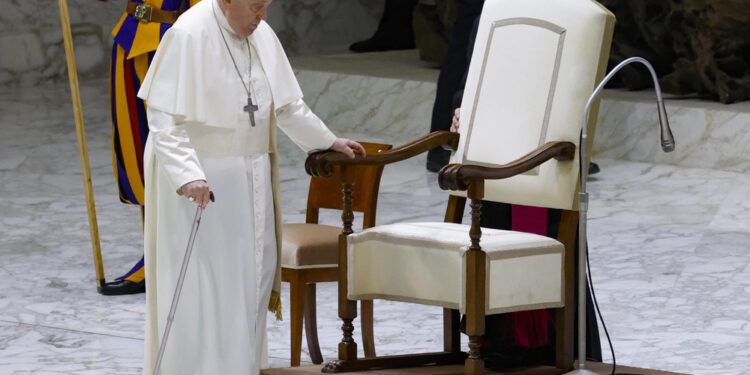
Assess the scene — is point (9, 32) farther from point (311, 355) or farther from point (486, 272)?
point (486, 272)

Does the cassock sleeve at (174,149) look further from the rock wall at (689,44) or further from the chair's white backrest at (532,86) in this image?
the rock wall at (689,44)

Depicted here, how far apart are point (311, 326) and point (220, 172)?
0.96 metres

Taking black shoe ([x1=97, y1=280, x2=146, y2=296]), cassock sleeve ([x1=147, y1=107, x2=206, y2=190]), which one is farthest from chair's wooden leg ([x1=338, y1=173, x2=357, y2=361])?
black shoe ([x1=97, y1=280, x2=146, y2=296])

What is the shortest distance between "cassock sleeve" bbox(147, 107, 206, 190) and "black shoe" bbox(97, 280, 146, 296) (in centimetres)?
197

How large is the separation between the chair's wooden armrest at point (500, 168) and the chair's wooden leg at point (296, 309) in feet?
2.96

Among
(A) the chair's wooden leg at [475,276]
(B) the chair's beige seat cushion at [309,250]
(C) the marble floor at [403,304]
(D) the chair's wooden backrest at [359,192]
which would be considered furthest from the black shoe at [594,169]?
(A) the chair's wooden leg at [475,276]

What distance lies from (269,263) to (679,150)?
4.76 m

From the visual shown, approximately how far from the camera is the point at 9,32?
38.3 ft

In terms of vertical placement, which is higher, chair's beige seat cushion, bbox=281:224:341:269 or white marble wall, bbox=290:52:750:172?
A: chair's beige seat cushion, bbox=281:224:341:269

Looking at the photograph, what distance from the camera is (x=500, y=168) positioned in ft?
13.2

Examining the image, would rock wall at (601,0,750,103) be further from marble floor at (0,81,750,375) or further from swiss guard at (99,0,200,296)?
swiss guard at (99,0,200,296)

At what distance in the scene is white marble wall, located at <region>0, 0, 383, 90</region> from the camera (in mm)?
11727

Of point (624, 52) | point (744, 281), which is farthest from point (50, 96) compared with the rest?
point (744, 281)

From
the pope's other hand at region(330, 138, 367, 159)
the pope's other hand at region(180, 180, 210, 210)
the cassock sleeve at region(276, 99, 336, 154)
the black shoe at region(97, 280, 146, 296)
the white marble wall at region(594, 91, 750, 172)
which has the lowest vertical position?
the black shoe at region(97, 280, 146, 296)
